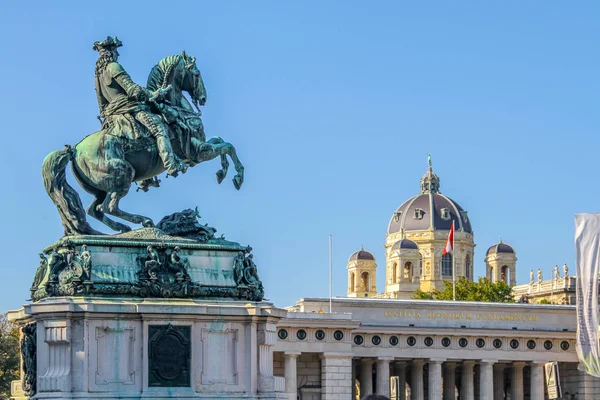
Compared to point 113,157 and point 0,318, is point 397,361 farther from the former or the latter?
point 113,157

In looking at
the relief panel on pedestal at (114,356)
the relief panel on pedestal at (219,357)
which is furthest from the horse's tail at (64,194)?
the relief panel on pedestal at (219,357)

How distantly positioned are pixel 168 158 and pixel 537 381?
6893 cm

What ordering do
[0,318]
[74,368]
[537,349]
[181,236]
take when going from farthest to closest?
[537,349] < [0,318] < [181,236] < [74,368]

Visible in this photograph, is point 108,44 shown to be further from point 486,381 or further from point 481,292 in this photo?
point 481,292

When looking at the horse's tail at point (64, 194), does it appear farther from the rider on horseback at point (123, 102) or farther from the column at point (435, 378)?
the column at point (435, 378)

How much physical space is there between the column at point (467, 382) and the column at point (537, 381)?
3.70 m

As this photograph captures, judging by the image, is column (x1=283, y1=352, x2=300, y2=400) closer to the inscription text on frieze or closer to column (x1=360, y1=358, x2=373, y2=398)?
column (x1=360, y1=358, x2=373, y2=398)

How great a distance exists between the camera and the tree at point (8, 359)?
78.1 metres

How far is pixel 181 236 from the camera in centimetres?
3203

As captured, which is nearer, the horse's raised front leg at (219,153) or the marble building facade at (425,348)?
the horse's raised front leg at (219,153)

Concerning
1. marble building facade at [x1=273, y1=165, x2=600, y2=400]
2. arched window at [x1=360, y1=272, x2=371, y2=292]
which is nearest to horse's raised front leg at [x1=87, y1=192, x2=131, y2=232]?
marble building facade at [x1=273, y1=165, x2=600, y2=400]

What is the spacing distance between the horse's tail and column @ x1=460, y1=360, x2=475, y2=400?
6697 centimetres

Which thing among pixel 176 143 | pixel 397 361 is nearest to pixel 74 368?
pixel 176 143

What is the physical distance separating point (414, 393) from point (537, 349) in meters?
8.13
